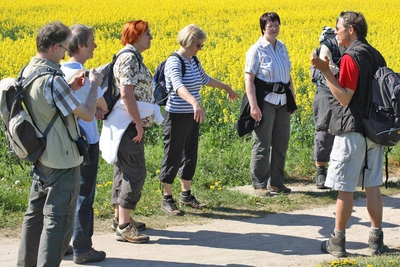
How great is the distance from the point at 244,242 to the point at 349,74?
1697mm

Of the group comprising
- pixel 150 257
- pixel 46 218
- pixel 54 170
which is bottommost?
pixel 150 257

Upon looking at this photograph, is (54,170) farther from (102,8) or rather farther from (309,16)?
(102,8)

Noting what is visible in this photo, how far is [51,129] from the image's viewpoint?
4469 millimetres

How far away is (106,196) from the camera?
22.9 feet

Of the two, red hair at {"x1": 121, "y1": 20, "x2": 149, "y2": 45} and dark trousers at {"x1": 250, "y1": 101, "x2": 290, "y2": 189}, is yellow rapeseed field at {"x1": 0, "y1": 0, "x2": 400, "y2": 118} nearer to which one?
dark trousers at {"x1": 250, "y1": 101, "x2": 290, "y2": 189}

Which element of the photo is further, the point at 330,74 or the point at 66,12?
the point at 66,12

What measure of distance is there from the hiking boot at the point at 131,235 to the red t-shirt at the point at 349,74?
2.01 meters

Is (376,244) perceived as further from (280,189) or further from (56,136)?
(56,136)

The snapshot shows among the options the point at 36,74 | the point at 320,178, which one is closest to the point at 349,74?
the point at 36,74

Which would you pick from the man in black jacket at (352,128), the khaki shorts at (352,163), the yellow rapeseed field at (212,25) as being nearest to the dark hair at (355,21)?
the man in black jacket at (352,128)

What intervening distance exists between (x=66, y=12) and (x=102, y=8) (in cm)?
168

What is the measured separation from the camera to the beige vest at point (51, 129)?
4.40m

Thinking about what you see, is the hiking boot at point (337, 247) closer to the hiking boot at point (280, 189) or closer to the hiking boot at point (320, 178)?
the hiking boot at point (280, 189)

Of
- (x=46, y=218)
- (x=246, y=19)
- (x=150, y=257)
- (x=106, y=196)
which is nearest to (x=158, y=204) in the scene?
(x=106, y=196)
